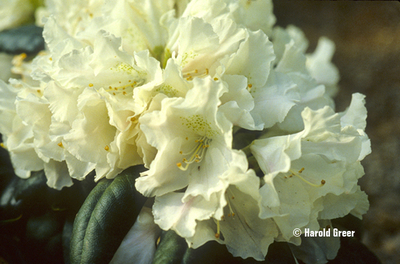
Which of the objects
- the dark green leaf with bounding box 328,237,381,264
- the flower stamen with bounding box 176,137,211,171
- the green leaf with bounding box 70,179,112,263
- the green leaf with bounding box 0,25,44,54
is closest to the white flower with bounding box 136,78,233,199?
the flower stamen with bounding box 176,137,211,171

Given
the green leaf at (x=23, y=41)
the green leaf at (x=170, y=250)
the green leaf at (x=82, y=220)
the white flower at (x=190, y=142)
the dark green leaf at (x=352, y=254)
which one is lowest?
the dark green leaf at (x=352, y=254)

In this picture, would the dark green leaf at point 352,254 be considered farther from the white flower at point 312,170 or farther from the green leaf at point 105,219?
the green leaf at point 105,219

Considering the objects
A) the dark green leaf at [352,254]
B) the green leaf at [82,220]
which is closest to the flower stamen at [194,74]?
the green leaf at [82,220]

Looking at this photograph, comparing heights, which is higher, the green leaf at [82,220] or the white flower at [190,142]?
the white flower at [190,142]

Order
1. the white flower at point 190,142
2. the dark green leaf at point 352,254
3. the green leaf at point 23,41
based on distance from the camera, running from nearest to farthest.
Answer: the white flower at point 190,142 < the dark green leaf at point 352,254 < the green leaf at point 23,41

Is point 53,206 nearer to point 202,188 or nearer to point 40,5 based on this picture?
point 202,188

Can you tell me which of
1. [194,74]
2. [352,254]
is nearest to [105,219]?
[194,74]

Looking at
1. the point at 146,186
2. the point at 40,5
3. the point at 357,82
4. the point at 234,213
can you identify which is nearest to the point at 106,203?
the point at 146,186
